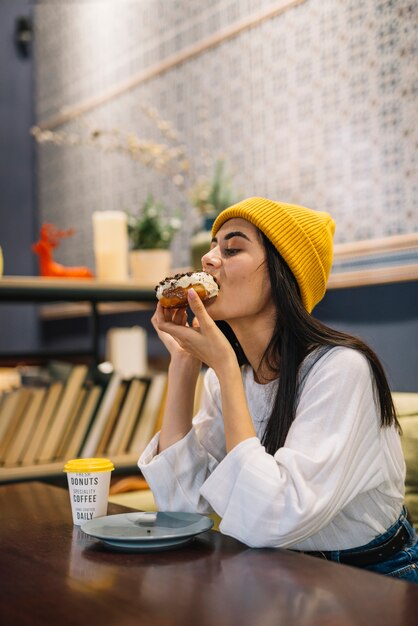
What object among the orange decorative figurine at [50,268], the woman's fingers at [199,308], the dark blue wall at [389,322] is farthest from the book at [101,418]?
the woman's fingers at [199,308]

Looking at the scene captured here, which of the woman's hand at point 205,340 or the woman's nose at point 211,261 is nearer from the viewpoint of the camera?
the woman's hand at point 205,340

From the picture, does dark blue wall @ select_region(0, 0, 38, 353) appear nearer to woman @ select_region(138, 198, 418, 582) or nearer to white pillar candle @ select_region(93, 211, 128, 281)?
white pillar candle @ select_region(93, 211, 128, 281)

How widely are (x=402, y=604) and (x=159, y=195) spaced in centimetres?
269

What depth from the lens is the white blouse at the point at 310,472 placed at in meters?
1.14

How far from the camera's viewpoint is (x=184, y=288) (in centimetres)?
142

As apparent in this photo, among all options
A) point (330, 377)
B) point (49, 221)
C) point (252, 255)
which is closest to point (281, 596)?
point (330, 377)

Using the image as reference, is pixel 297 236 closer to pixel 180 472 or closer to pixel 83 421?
pixel 180 472

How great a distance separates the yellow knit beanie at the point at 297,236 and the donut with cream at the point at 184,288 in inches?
5.7

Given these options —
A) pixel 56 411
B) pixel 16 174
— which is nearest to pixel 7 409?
pixel 56 411

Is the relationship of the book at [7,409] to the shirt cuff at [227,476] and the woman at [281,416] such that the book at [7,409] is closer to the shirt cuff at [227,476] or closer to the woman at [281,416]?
the woman at [281,416]

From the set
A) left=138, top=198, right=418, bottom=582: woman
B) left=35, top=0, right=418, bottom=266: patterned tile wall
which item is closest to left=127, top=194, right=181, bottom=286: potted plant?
left=35, top=0, right=418, bottom=266: patterned tile wall

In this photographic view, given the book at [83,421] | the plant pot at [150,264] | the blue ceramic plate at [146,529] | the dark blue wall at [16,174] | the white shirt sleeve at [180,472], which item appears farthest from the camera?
the dark blue wall at [16,174]

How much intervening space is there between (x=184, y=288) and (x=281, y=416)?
0.97 ft

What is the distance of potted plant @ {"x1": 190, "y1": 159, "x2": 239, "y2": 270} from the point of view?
2.60 m
